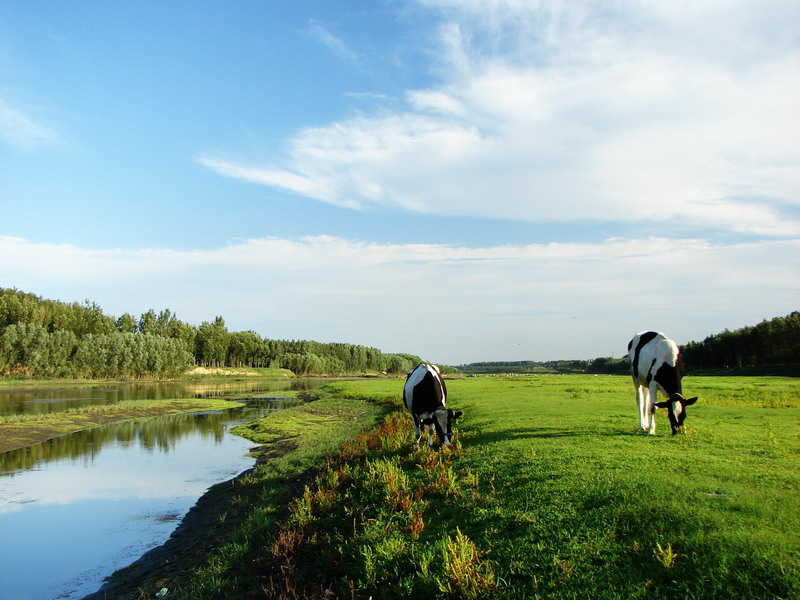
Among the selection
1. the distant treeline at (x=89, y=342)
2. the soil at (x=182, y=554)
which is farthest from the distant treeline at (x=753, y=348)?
the distant treeline at (x=89, y=342)

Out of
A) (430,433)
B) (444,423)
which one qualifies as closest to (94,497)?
(430,433)

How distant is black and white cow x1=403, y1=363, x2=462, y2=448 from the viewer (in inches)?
671

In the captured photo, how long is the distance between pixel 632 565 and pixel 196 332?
16299cm

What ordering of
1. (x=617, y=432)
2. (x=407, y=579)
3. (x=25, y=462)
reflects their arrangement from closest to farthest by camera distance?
(x=407, y=579) < (x=617, y=432) < (x=25, y=462)

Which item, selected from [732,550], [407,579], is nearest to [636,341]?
[732,550]

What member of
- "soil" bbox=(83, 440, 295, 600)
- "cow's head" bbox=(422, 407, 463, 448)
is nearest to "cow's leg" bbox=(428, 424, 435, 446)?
"cow's head" bbox=(422, 407, 463, 448)

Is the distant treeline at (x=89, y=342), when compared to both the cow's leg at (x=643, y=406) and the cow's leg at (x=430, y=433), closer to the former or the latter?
the cow's leg at (x=430, y=433)

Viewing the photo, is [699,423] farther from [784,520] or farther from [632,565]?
[632,565]

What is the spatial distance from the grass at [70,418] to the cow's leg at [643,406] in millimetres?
34085

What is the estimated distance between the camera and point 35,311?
106m

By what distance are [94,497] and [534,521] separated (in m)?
19.1

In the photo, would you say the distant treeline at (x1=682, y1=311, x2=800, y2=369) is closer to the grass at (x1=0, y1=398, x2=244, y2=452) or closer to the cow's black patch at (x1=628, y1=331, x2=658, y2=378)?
the cow's black patch at (x1=628, y1=331, x2=658, y2=378)

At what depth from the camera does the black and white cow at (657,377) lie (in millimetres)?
15266

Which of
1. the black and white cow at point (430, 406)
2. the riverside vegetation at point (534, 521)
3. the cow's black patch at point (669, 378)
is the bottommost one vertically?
the riverside vegetation at point (534, 521)
